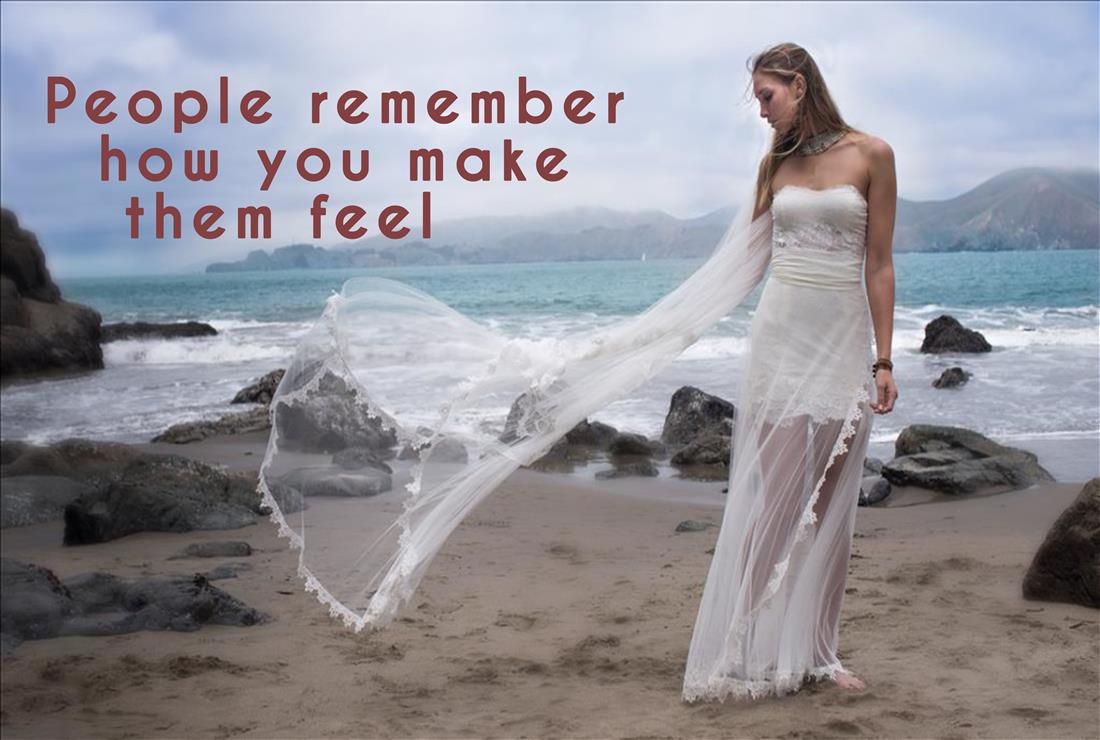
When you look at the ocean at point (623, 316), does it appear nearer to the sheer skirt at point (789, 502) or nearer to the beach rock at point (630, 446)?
the sheer skirt at point (789, 502)

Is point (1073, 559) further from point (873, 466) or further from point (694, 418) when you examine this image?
point (694, 418)

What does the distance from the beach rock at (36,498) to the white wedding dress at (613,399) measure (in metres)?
2.84

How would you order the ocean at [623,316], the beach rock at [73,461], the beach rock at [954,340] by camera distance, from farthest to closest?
1. the beach rock at [954,340]
2. the ocean at [623,316]
3. the beach rock at [73,461]

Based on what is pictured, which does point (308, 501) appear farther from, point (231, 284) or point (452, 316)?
point (231, 284)

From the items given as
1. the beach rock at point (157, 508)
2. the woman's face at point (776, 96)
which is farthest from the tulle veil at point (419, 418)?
the beach rock at point (157, 508)

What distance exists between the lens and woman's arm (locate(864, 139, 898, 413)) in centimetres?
335

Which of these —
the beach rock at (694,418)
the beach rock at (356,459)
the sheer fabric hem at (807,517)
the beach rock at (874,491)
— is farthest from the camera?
the beach rock at (694,418)

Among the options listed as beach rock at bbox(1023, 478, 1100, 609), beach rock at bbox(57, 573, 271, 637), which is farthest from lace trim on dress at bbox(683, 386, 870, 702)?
beach rock at bbox(57, 573, 271, 637)

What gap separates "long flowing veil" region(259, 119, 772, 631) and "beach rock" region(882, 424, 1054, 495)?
172 inches

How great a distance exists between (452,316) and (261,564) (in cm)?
192

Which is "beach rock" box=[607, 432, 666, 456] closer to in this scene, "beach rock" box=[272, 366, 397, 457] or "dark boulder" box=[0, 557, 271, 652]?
"dark boulder" box=[0, 557, 271, 652]

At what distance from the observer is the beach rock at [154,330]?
78.7 ft

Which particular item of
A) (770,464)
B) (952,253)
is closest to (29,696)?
(770,464)

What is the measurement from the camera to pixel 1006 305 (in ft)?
92.9
